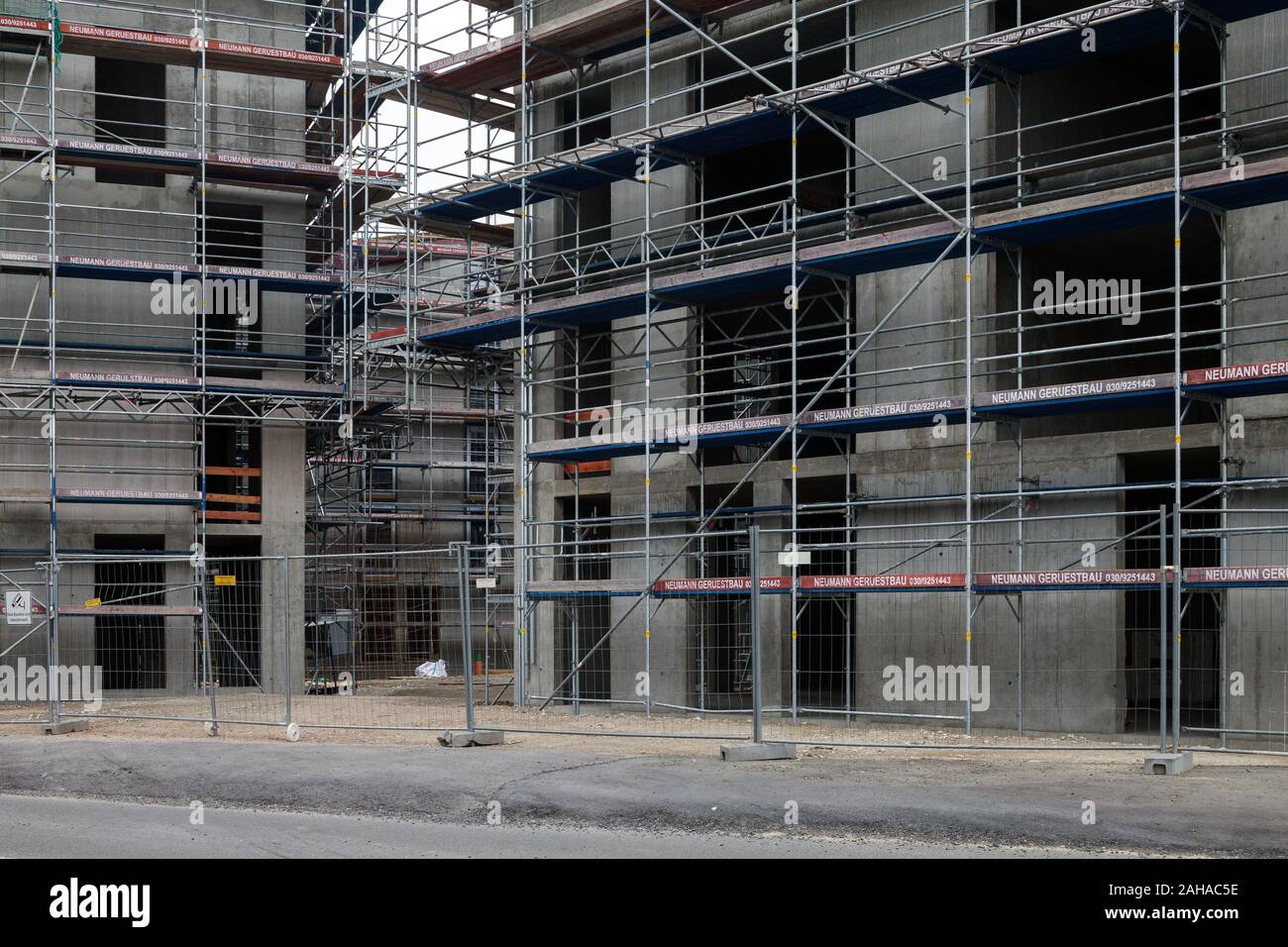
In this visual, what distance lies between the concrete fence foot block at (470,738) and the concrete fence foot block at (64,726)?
593 cm

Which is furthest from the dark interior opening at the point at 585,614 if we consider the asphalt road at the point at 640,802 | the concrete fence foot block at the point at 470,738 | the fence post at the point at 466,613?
the asphalt road at the point at 640,802

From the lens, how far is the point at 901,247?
18766 millimetres

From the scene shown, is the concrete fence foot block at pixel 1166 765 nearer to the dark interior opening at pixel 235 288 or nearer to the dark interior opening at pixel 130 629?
the dark interior opening at pixel 130 629

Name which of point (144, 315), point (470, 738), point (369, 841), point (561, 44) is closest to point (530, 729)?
point (470, 738)

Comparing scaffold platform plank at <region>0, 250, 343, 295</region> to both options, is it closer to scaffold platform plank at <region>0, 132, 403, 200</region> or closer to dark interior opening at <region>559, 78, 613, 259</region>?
scaffold platform plank at <region>0, 132, 403, 200</region>

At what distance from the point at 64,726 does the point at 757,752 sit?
9.65m

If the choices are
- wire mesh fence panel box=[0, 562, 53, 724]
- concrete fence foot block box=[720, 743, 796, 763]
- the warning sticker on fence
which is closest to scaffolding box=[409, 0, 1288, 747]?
concrete fence foot block box=[720, 743, 796, 763]

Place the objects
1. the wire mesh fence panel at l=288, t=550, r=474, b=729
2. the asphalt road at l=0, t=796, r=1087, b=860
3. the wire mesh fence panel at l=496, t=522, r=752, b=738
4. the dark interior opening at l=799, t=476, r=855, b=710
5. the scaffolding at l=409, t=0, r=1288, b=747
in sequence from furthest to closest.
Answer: the wire mesh fence panel at l=496, t=522, r=752, b=738
the dark interior opening at l=799, t=476, r=855, b=710
the wire mesh fence panel at l=288, t=550, r=474, b=729
the scaffolding at l=409, t=0, r=1288, b=747
the asphalt road at l=0, t=796, r=1087, b=860

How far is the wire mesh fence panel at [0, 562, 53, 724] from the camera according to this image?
23.5 m

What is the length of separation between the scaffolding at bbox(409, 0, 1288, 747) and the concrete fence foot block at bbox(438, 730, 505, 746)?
144 inches

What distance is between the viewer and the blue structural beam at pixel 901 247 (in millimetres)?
16328

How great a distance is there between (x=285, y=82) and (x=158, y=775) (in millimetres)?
20287

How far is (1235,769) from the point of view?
1245 centimetres
